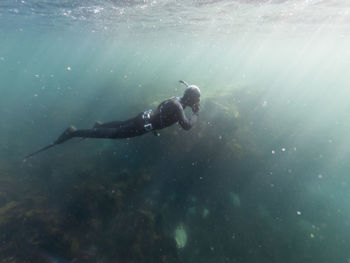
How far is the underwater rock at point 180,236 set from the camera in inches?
380

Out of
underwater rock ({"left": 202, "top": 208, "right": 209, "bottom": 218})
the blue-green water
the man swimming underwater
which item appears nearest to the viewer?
the man swimming underwater

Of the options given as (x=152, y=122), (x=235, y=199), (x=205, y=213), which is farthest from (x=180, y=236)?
(x=152, y=122)

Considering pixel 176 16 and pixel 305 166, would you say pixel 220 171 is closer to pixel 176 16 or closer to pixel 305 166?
pixel 305 166

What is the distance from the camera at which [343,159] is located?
15.7m

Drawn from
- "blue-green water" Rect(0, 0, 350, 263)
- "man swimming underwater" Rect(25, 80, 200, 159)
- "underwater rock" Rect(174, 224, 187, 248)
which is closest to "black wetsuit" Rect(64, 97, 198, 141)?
"man swimming underwater" Rect(25, 80, 200, 159)

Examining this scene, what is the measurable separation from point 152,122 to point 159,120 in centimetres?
28

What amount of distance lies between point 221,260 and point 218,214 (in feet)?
6.61

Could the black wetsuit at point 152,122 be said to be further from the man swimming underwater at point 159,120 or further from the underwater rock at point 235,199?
the underwater rock at point 235,199

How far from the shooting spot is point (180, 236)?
9.84 metres

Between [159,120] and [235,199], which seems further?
[235,199]

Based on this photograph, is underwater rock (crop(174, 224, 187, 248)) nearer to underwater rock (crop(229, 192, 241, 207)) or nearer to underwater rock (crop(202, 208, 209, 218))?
underwater rock (crop(202, 208, 209, 218))

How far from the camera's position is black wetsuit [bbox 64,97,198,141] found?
651 cm

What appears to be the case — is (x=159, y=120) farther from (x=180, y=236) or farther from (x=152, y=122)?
(x=180, y=236)

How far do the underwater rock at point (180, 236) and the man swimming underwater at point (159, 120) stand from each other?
533 centimetres
